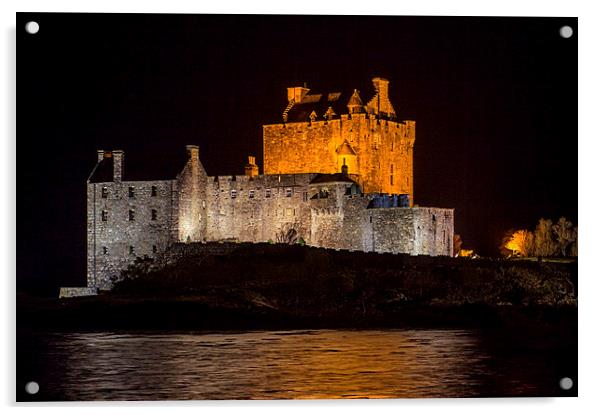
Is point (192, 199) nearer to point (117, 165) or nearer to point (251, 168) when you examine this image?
point (117, 165)

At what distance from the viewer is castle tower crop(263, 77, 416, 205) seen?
36625 millimetres

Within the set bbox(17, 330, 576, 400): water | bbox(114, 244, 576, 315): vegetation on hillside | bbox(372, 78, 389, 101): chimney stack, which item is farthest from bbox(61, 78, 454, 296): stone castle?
bbox(17, 330, 576, 400): water

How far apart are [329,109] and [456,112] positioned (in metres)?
9.41

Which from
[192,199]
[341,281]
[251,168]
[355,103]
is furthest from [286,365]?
[355,103]

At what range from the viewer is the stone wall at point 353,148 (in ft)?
121

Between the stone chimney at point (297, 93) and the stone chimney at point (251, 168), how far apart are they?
88.4 inches

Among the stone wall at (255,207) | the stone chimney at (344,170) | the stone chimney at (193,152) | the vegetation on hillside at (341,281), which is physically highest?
the stone chimney at (193,152)

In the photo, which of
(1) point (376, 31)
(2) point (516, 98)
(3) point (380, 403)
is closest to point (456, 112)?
(2) point (516, 98)

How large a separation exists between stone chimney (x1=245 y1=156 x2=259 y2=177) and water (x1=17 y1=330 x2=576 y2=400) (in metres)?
9.06

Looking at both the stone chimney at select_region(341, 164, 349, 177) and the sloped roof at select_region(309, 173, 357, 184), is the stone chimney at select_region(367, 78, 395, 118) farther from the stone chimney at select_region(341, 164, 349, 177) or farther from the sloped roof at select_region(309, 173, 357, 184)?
the sloped roof at select_region(309, 173, 357, 184)

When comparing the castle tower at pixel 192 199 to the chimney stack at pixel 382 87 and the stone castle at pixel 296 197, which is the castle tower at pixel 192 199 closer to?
the stone castle at pixel 296 197

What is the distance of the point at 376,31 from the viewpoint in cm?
2194

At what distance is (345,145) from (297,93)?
3.18 m

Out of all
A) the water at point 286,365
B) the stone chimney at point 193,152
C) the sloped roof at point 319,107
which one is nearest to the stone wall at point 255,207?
the stone chimney at point 193,152
